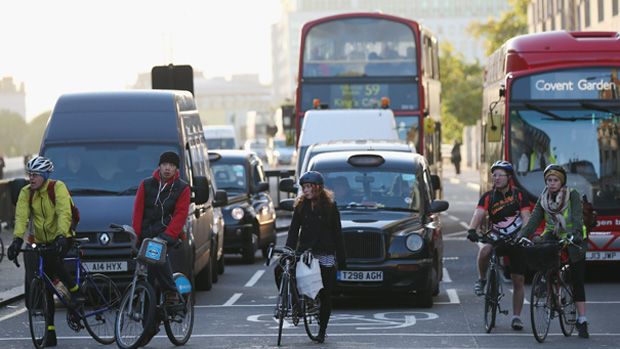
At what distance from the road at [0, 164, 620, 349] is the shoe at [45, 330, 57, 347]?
20 cm

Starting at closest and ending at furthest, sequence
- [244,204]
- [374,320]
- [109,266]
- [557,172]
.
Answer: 1. [557,172]
2. [374,320]
3. [109,266]
4. [244,204]

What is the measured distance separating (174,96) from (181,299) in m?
5.85

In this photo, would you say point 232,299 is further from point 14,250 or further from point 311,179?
point 14,250

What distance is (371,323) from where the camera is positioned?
16016 millimetres

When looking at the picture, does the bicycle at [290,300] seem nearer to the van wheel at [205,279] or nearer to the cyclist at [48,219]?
the cyclist at [48,219]

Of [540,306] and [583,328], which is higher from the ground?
[540,306]

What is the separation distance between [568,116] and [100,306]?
908 centimetres

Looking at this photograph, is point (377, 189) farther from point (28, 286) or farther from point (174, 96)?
point (28, 286)

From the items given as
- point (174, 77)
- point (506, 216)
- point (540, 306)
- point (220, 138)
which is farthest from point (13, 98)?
point (540, 306)

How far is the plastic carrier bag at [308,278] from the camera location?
13.7m

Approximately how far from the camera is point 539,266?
47.1 feet

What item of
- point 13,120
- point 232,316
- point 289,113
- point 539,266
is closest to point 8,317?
point 232,316

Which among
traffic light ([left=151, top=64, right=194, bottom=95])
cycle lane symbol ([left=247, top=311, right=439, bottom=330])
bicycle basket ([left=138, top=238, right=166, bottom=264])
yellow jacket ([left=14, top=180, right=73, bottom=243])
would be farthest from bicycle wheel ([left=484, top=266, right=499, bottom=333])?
traffic light ([left=151, top=64, right=194, bottom=95])

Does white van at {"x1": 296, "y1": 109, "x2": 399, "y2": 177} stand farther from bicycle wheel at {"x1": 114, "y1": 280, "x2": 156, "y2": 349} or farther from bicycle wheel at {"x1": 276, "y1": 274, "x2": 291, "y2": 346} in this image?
bicycle wheel at {"x1": 114, "y1": 280, "x2": 156, "y2": 349}
